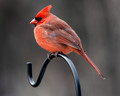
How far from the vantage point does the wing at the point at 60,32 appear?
8.00 feet

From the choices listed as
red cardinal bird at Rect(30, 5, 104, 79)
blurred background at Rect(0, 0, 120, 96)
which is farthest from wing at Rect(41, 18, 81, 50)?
blurred background at Rect(0, 0, 120, 96)

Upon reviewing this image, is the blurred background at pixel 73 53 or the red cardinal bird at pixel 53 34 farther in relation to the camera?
the blurred background at pixel 73 53

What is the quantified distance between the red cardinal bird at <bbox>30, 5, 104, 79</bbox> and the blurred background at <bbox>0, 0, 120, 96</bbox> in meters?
2.53

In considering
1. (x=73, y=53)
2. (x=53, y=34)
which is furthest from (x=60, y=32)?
(x=73, y=53)

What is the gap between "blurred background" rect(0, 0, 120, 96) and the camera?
5.05 metres

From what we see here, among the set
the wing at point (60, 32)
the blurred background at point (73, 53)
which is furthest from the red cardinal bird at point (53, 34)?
the blurred background at point (73, 53)

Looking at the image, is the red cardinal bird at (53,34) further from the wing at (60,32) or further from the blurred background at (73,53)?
the blurred background at (73,53)

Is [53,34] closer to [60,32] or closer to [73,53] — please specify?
[60,32]

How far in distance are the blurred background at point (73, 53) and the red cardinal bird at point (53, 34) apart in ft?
8.31

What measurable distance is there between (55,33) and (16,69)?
324 centimetres

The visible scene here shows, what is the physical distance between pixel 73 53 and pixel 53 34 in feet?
8.89

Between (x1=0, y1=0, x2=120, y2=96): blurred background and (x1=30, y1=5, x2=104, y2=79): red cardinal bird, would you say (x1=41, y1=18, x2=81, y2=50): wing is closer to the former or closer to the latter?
(x1=30, y1=5, x2=104, y2=79): red cardinal bird

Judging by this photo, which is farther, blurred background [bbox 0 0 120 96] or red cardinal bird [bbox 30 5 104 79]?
blurred background [bbox 0 0 120 96]

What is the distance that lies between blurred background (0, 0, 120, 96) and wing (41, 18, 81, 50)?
8.32ft
